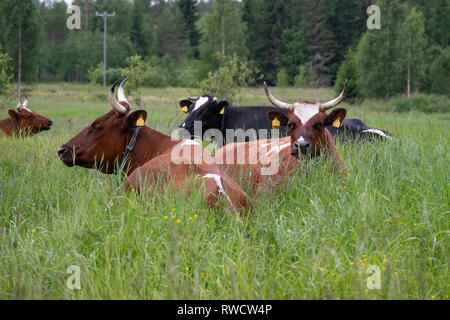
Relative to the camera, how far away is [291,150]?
565 centimetres

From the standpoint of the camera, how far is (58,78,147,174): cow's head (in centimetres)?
541

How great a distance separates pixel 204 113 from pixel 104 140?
3.75m

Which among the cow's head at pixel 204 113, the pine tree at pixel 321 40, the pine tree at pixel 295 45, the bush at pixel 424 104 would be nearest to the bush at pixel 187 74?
the pine tree at pixel 295 45

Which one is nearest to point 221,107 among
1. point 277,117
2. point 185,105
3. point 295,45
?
point 185,105

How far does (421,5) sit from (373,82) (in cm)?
2196

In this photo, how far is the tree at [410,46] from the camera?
36.7m

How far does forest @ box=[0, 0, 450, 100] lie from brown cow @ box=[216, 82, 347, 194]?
10.3m

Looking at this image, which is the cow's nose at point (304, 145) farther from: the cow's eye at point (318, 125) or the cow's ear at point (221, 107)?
the cow's ear at point (221, 107)

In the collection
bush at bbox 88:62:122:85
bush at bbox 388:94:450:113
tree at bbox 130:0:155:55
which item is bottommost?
bush at bbox 388:94:450:113

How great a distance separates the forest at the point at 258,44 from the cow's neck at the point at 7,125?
373 centimetres

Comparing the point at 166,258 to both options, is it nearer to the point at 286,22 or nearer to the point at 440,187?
the point at 440,187

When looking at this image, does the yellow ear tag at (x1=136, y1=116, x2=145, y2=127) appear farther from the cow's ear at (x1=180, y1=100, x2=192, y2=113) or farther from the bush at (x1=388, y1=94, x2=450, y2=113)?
the bush at (x1=388, y1=94, x2=450, y2=113)

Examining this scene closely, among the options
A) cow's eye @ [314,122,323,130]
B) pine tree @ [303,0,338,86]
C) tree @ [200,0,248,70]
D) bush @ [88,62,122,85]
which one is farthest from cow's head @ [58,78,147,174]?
pine tree @ [303,0,338,86]

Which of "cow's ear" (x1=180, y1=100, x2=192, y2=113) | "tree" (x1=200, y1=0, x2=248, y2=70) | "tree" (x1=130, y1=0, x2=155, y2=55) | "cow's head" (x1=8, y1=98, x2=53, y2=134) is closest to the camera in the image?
"cow's ear" (x1=180, y1=100, x2=192, y2=113)
